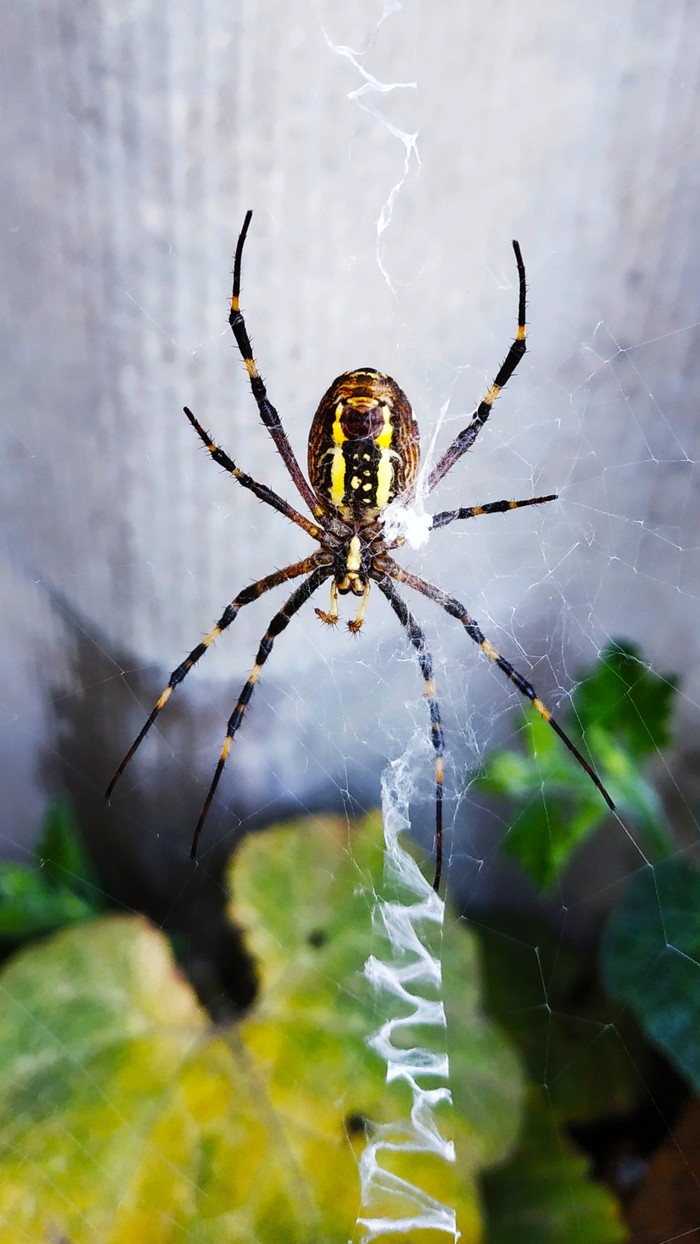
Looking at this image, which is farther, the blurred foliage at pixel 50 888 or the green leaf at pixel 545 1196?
the blurred foliage at pixel 50 888

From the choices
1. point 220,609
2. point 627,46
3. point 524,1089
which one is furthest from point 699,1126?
point 627,46

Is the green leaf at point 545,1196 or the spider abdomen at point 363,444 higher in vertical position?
the spider abdomen at point 363,444

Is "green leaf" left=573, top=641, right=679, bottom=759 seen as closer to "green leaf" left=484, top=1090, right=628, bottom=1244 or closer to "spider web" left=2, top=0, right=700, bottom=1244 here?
"spider web" left=2, top=0, right=700, bottom=1244

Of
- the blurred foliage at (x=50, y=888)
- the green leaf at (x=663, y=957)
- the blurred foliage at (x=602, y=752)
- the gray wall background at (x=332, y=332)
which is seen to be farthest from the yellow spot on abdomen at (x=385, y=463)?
the blurred foliage at (x=50, y=888)

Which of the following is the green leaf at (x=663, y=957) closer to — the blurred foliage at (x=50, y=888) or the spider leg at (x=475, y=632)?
the spider leg at (x=475, y=632)

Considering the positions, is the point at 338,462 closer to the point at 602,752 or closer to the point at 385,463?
the point at 385,463

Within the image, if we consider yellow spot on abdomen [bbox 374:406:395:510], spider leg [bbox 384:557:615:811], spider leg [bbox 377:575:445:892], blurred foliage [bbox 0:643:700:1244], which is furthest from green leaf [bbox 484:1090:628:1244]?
yellow spot on abdomen [bbox 374:406:395:510]

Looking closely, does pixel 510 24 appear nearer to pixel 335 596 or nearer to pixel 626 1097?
pixel 335 596

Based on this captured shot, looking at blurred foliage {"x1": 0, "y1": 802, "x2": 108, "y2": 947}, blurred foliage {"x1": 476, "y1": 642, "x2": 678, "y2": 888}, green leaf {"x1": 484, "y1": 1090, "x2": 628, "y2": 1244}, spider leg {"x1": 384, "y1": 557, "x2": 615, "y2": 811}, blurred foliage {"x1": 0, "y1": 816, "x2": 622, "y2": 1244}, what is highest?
spider leg {"x1": 384, "y1": 557, "x2": 615, "y2": 811}
